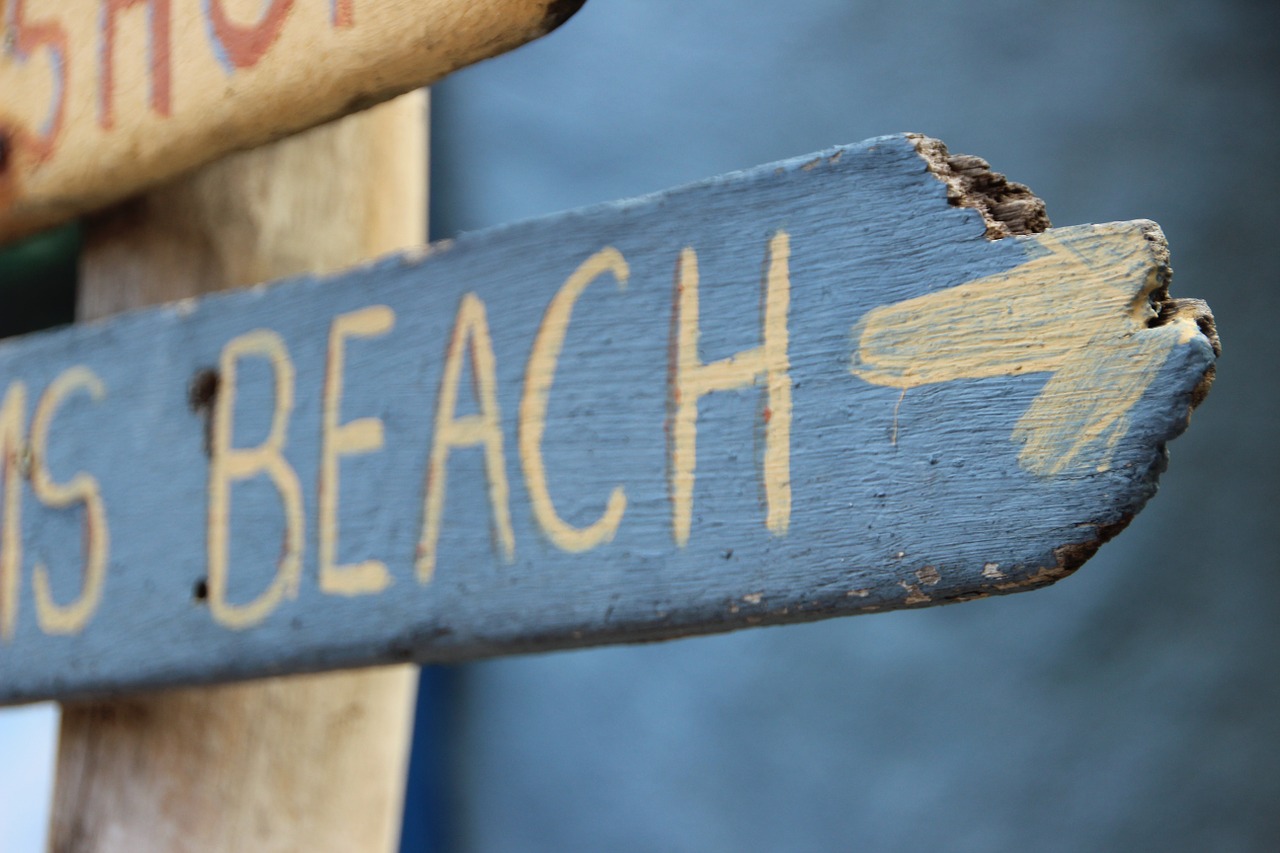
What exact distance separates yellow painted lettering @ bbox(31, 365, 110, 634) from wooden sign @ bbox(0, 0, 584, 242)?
0.40ft

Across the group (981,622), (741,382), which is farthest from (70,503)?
→ (981,622)

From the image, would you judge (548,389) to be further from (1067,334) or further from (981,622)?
(981,622)

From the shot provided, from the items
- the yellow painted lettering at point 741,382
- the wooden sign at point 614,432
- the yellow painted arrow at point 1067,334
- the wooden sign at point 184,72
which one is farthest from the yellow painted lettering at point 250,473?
the yellow painted arrow at point 1067,334

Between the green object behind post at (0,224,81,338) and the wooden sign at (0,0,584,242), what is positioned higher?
the green object behind post at (0,224,81,338)

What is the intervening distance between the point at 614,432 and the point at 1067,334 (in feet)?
0.68

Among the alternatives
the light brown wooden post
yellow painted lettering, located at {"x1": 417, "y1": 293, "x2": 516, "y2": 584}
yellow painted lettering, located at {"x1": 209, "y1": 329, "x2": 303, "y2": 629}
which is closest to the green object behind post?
the light brown wooden post

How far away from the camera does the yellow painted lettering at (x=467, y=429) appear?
24.3 inches

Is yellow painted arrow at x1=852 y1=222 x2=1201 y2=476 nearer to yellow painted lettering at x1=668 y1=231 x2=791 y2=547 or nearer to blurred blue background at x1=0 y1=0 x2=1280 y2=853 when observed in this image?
yellow painted lettering at x1=668 y1=231 x2=791 y2=547

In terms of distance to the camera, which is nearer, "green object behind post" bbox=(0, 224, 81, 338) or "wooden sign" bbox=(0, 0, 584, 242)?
"wooden sign" bbox=(0, 0, 584, 242)

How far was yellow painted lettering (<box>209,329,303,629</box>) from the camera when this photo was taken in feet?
2.29

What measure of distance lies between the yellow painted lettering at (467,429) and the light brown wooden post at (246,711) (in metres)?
0.26

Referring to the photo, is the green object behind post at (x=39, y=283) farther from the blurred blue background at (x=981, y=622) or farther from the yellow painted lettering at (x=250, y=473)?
the yellow painted lettering at (x=250, y=473)

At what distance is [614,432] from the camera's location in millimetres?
581

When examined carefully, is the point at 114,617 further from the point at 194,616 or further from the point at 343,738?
the point at 343,738
